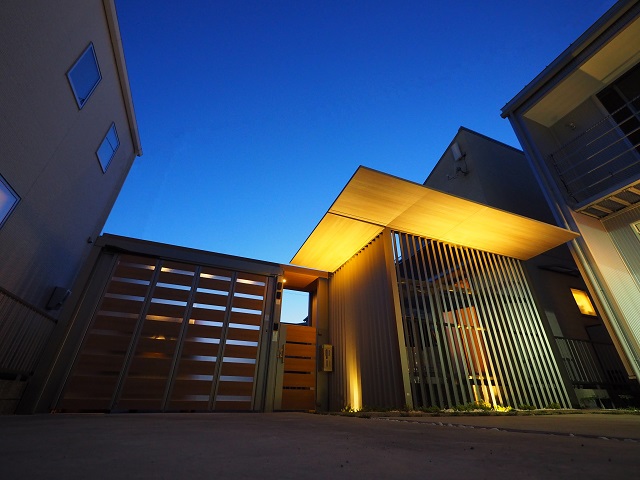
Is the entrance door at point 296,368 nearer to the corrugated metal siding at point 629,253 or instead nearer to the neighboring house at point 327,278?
the neighboring house at point 327,278

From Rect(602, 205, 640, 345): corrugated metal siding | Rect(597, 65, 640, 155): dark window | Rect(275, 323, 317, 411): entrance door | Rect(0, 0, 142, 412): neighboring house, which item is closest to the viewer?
Rect(0, 0, 142, 412): neighboring house

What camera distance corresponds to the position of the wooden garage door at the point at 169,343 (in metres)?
4.99

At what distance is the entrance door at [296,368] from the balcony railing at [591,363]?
5852 millimetres

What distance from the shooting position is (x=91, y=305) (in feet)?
17.4

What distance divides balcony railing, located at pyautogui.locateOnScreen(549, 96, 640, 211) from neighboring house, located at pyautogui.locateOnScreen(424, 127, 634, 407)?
1602 mm

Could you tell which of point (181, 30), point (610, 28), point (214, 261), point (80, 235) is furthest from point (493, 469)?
point (181, 30)

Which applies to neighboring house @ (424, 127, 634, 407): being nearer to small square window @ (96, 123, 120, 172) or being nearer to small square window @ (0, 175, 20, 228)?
small square window @ (96, 123, 120, 172)

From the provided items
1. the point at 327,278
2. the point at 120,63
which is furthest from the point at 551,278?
the point at 120,63

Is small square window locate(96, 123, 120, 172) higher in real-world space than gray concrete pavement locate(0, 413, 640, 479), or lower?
higher

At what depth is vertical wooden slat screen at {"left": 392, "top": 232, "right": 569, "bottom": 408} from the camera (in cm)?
484

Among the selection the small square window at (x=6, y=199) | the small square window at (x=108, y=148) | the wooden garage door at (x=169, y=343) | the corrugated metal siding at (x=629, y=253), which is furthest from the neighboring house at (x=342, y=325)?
the small square window at (x=6, y=199)

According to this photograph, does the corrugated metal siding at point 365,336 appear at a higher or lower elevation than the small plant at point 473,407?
higher

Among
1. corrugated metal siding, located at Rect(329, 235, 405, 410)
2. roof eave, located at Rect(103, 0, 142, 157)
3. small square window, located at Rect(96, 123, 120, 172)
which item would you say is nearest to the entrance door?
corrugated metal siding, located at Rect(329, 235, 405, 410)

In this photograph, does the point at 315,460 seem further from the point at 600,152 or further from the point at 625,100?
the point at 625,100
